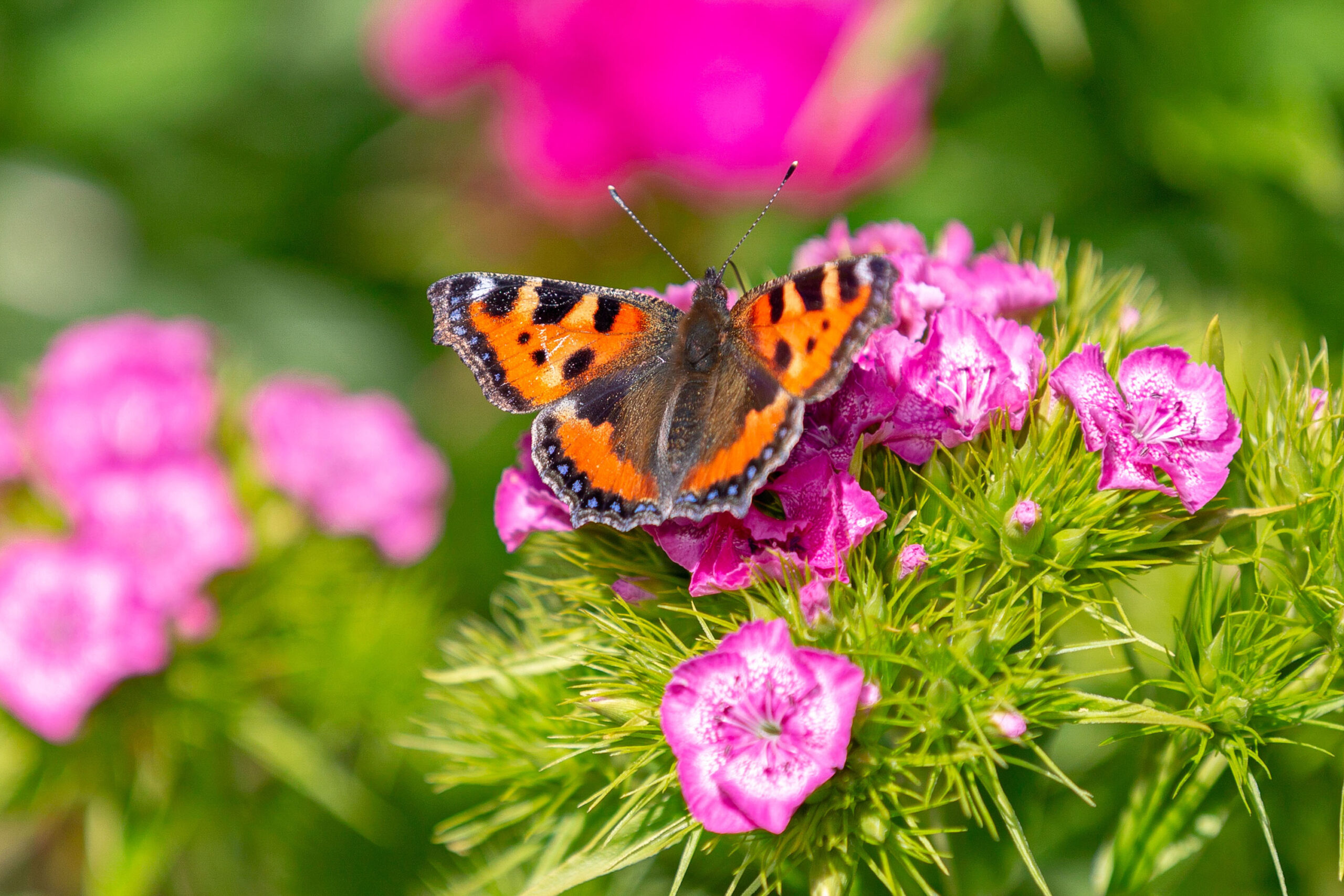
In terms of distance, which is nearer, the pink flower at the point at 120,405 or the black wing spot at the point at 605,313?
→ the black wing spot at the point at 605,313

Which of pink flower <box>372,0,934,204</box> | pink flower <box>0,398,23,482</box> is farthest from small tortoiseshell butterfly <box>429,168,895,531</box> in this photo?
pink flower <box>372,0,934,204</box>

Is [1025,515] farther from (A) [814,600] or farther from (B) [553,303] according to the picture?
(B) [553,303]

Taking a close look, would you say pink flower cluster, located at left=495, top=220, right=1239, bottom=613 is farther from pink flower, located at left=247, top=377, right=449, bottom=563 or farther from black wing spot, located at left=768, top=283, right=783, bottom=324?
pink flower, located at left=247, top=377, right=449, bottom=563

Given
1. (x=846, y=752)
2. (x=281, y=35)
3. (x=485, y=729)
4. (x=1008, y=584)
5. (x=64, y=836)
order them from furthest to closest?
1. (x=281, y=35)
2. (x=64, y=836)
3. (x=485, y=729)
4. (x=1008, y=584)
5. (x=846, y=752)

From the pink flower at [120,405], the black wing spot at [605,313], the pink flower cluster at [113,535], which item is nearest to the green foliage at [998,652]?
the black wing spot at [605,313]

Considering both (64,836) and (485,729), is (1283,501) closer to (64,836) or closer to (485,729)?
(485,729)

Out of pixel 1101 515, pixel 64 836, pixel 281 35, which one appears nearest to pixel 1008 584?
pixel 1101 515

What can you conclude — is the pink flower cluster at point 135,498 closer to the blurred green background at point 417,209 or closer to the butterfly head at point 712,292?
the blurred green background at point 417,209

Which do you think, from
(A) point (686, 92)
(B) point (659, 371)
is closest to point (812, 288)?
(B) point (659, 371)
